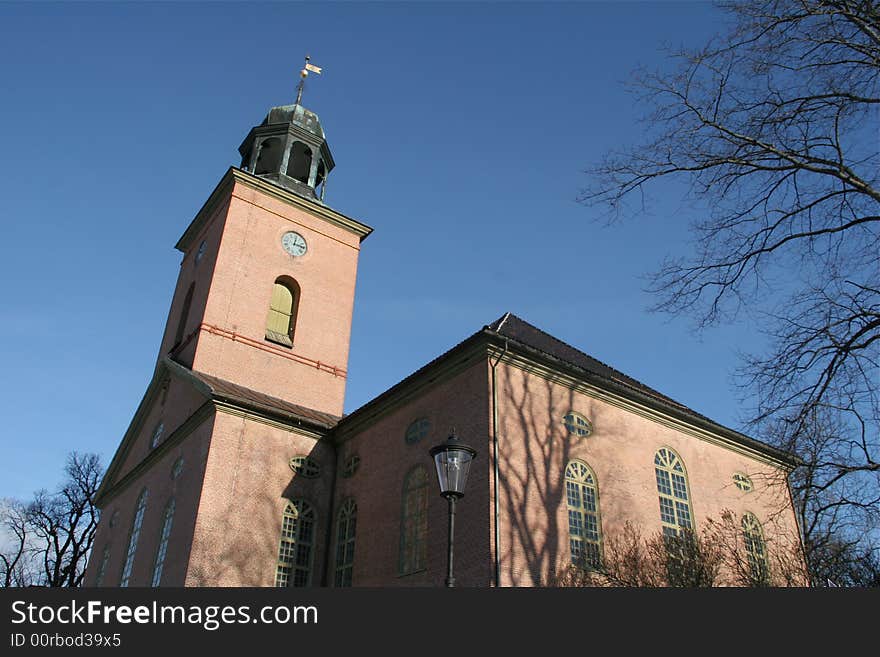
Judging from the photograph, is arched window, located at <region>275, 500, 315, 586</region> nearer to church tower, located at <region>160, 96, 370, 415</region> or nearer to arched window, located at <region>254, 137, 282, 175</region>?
church tower, located at <region>160, 96, 370, 415</region>

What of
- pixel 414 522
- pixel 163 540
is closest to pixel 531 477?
pixel 414 522

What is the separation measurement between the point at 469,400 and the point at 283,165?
15.5 meters

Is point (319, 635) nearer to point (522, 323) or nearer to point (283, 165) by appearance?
point (522, 323)

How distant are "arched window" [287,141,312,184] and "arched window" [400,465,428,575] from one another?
15.3 m

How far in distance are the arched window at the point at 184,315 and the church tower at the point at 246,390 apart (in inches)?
3.0

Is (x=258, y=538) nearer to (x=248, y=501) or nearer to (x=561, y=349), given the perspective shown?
(x=248, y=501)

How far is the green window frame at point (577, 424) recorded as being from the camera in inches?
651

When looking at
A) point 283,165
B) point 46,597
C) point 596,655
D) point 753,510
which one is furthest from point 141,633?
point 283,165

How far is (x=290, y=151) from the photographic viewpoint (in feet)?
91.1

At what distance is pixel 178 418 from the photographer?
2131 centimetres

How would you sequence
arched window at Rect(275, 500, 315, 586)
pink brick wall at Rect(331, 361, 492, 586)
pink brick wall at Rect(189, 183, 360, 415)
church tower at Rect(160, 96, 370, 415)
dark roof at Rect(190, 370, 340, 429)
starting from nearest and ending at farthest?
pink brick wall at Rect(331, 361, 492, 586) < arched window at Rect(275, 500, 315, 586) < dark roof at Rect(190, 370, 340, 429) < pink brick wall at Rect(189, 183, 360, 415) < church tower at Rect(160, 96, 370, 415)

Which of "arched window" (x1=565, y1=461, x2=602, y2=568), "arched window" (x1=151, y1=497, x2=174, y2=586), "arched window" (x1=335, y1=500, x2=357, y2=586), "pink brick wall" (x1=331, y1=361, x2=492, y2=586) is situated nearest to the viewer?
"pink brick wall" (x1=331, y1=361, x2=492, y2=586)

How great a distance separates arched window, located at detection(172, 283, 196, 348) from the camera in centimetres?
2492

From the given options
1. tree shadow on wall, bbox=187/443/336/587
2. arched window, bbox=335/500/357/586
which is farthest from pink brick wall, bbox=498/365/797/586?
tree shadow on wall, bbox=187/443/336/587
